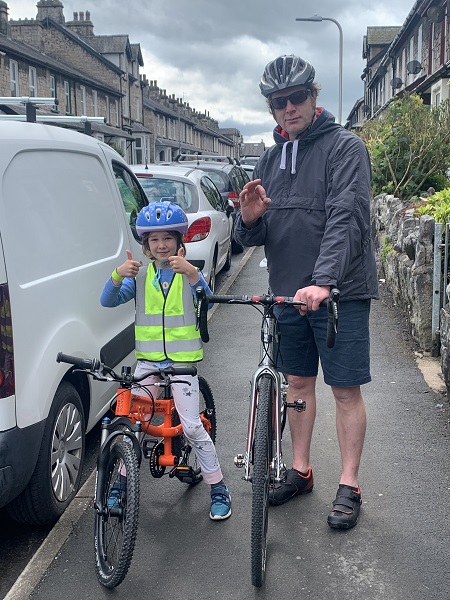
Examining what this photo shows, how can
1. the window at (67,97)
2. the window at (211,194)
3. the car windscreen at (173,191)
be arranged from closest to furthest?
1. the car windscreen at (173,191)
2. the window at (211,194)
3. the window at (67,97)

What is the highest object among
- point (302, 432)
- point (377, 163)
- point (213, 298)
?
point (377, 163)

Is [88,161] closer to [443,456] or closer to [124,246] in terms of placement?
[124,246]

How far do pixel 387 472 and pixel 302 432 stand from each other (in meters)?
0.73

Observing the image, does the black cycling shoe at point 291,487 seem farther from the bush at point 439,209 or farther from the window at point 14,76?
the window at point 14,76

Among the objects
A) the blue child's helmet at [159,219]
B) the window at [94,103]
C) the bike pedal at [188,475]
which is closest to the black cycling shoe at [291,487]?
the bike pedal at [188,475]

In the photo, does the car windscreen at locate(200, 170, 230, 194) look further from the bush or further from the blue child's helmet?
the blue child's helmet

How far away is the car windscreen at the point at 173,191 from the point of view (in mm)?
8898

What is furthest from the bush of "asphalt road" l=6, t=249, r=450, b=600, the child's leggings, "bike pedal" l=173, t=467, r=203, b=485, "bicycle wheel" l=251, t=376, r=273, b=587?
"bicycle wheel" l=251, t=376, r=273, b=587

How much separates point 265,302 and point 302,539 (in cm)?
Result: 119

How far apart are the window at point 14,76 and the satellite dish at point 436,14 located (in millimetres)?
17588

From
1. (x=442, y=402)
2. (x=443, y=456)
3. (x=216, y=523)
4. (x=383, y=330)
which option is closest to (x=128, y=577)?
(x=216, y=523)

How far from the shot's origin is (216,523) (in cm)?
360

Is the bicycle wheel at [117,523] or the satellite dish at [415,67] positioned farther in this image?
the satellite dish at [415,67]

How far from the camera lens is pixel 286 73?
131 inches
